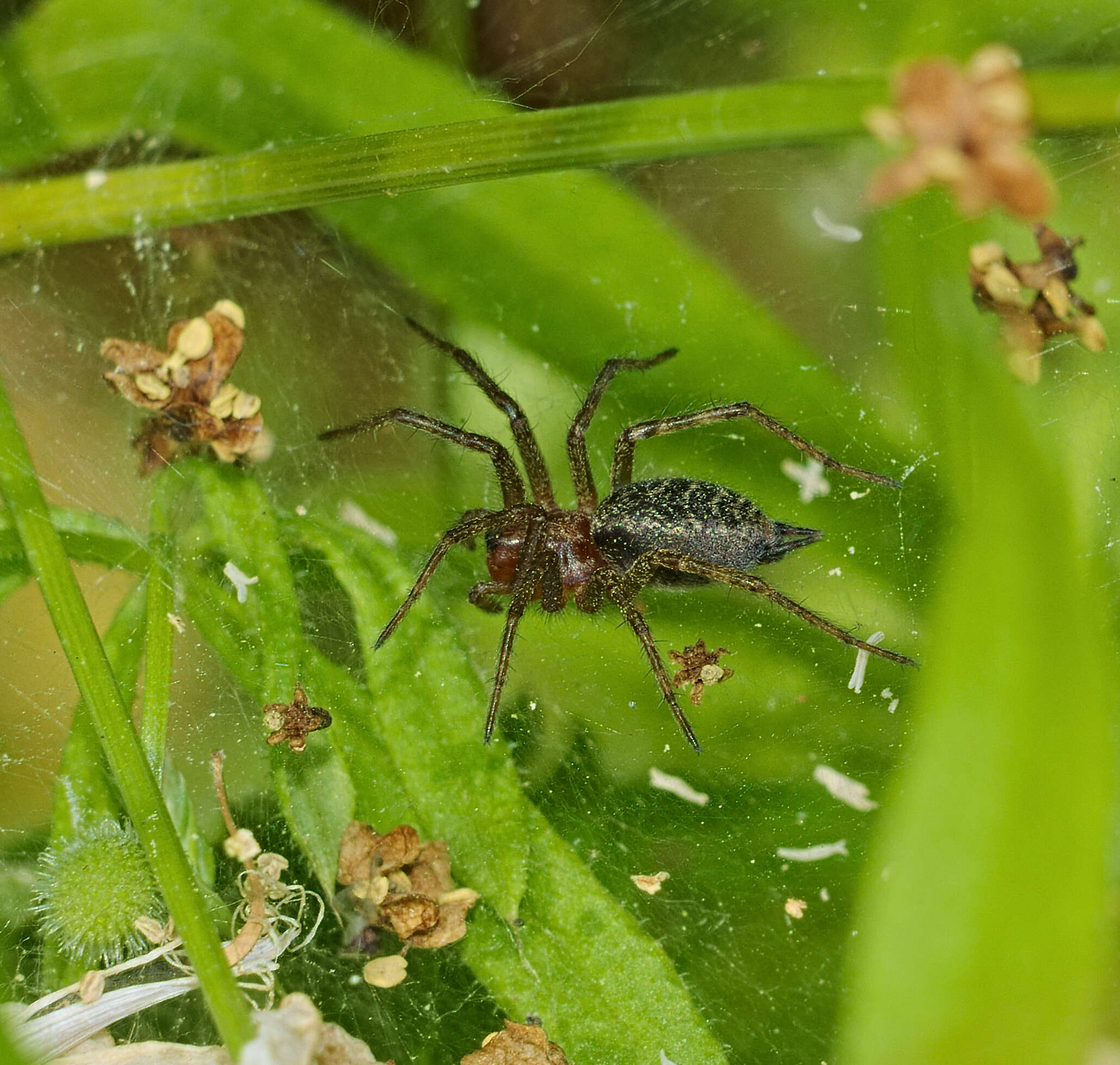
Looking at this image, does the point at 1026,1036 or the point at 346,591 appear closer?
the point at 1026,1036

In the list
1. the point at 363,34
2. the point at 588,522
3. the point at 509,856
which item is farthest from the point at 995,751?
the point at 363,34

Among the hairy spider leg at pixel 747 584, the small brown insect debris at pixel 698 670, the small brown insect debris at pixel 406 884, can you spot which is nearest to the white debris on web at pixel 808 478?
the hairy spider leg at pixel 747 584

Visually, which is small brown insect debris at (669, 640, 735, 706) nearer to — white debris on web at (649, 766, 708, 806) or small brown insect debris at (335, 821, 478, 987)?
white debris on web at (649, 766, 708, 806)

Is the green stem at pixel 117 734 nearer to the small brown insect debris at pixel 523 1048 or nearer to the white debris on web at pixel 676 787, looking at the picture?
the small brown insect debris at pixel 523 1048

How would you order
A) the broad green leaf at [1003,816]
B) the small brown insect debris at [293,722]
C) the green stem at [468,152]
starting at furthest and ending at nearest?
the small brown insect debris at [293,722] < the green stem at [468,152] < the broad green leaf at [1003,816]

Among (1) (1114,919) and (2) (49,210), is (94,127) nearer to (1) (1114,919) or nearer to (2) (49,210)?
(2) (49,210)

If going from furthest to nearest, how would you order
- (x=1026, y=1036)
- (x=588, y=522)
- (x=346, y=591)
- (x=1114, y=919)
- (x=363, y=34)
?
(x=588, y=522) → (x=363, y=34) → (x=346, y=591) → (x=1114, y=919) → (x=1026, y=1036)

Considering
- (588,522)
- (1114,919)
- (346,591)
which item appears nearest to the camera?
(1114,919)

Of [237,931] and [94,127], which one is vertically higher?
[94,127]
